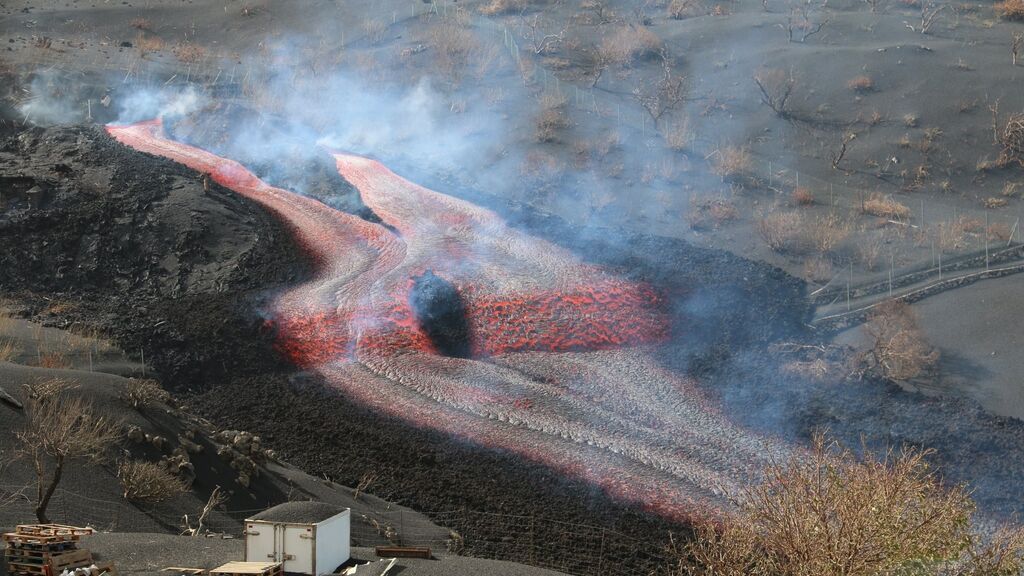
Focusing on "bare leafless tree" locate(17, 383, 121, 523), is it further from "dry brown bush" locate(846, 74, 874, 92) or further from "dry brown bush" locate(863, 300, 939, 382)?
"dry brown bush" locate(846, 74, 874, 92)

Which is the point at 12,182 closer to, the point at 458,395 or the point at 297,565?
the point at 458,395

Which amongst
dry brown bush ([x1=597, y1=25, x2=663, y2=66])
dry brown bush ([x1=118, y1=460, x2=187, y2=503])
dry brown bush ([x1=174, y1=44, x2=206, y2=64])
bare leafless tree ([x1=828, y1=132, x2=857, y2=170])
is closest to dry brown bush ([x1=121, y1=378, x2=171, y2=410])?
dry brown bush ([x1=118, y1=460, x2=187, y2=503])

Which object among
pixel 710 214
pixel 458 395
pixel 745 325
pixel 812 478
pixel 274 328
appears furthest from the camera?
pixel 710 214

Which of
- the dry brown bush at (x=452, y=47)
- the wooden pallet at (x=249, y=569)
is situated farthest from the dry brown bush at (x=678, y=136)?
the wooden pallet at (x=249, y=569)

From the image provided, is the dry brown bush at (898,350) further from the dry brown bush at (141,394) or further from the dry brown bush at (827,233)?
the dry brown bush at (141,394)

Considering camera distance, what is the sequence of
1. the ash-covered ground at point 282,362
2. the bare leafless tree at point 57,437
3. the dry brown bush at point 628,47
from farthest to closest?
the dry brown bush at point 628,47, the ash-covered ground at point 282,362, the bare leafless tree at point 57,437

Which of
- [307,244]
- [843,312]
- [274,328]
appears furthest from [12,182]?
[843,312]
